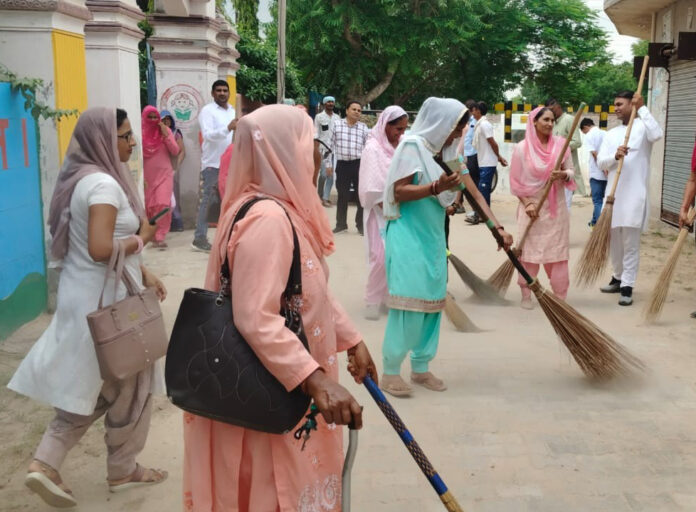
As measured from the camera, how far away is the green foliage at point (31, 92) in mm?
5672

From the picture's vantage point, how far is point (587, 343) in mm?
4703

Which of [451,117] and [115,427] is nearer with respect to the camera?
[115,427]

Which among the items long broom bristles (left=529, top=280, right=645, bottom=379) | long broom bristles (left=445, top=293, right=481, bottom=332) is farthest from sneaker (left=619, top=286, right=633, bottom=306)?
long broom bristles (left=529, top=280, right=645, bottom=379)

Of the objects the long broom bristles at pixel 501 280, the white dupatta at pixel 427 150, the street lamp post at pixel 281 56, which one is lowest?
the long broom bristles at pixel 501 280

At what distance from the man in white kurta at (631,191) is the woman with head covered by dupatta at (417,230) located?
9.42 ft

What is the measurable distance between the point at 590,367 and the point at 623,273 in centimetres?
251

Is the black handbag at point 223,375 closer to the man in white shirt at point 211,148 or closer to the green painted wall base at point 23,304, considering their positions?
the green painted wall base at point 23,304

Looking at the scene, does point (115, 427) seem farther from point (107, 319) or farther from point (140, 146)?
point (140, 146)

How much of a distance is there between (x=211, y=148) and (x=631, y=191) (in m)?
4.77

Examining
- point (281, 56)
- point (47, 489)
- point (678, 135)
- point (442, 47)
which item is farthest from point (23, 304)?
point (442, 47)

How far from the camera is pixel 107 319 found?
3045 millimetres

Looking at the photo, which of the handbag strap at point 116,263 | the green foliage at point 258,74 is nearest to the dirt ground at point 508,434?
the handbag strap at point 116,263

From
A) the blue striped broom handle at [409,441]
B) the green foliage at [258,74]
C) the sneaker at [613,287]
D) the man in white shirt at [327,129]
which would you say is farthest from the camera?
the green foliage at [258,74]

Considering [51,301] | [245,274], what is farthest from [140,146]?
[245,274]
